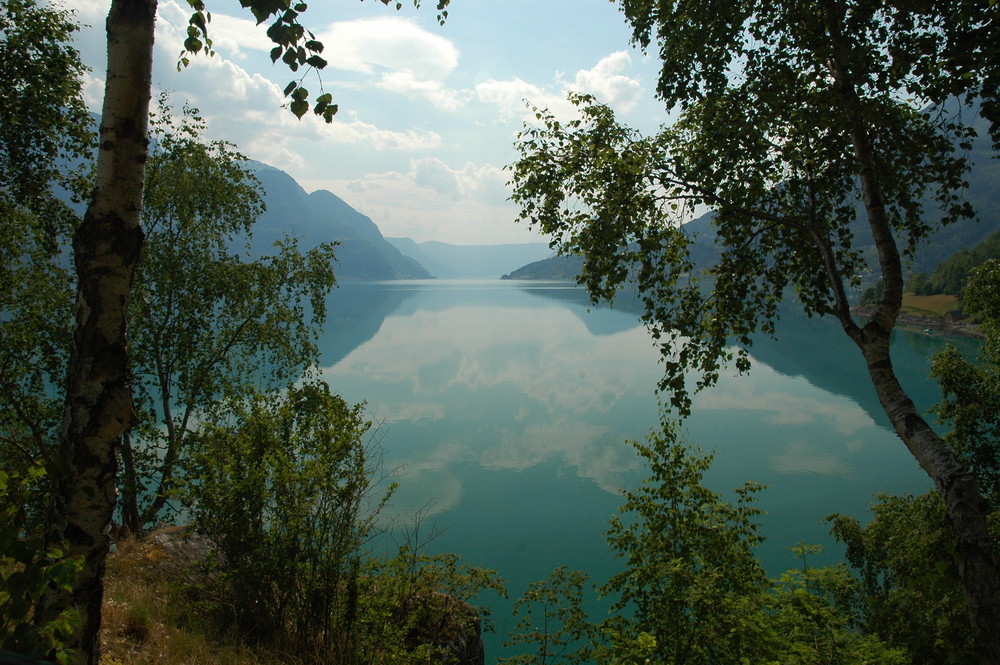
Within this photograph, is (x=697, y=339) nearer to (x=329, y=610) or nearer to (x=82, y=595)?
(x=329, y=610)

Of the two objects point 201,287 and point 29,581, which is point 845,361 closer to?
point 201,287

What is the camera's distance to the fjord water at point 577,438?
17.8 meters

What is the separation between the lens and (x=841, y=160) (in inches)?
201

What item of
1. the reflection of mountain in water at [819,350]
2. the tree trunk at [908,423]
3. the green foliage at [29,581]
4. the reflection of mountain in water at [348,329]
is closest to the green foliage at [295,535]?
the green foliage at [29,581]

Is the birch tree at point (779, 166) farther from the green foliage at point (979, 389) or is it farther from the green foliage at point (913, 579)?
the green foliage at point (979, 389)

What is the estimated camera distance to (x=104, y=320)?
2527 millimetres

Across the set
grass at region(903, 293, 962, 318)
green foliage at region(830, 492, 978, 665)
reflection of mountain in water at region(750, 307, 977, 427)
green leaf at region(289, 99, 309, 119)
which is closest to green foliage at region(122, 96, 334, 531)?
green leaf at region(289, 99, 309, 119)

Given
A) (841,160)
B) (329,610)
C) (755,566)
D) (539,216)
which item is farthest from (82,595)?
(755,566)

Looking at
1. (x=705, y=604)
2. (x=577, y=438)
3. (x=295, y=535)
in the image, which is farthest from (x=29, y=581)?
(x=577, y=438)

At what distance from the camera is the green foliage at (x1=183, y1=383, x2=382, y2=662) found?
5363mm

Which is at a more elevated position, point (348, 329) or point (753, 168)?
point (753, 168)

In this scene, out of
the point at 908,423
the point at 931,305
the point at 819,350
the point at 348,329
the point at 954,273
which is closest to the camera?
the point at 908,423

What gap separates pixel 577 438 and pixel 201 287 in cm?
1890

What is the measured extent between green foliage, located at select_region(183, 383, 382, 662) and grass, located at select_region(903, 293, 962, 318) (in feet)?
303
